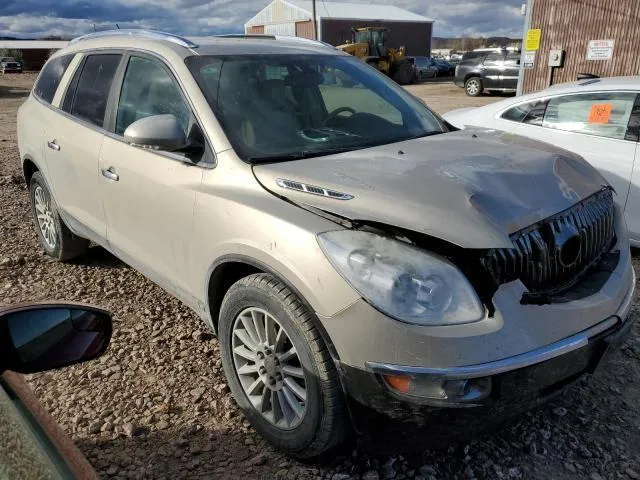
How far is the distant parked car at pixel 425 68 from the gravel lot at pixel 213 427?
117ft

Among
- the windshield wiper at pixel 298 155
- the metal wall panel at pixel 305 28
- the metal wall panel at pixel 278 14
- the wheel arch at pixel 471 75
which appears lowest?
the wheel arch at pixel 471 75

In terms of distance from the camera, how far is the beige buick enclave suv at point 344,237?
1937 mm

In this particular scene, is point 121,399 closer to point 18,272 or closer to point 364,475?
point 364,475

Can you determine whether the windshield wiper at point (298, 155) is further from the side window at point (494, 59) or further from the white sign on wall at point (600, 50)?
the side window at point (494, 59)

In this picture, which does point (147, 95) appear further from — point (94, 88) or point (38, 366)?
point (38, 366)

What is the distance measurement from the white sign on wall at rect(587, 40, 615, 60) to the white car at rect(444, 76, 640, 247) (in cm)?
1217

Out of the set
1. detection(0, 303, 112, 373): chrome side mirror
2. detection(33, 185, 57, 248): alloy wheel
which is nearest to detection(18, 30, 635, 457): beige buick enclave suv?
detection(0, 303, 112, 373): chrome side mirror

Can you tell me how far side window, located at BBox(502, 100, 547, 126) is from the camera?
17.0ft

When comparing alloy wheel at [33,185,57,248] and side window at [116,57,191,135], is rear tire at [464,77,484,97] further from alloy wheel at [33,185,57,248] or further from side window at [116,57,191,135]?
side window at [116,57,191,135]

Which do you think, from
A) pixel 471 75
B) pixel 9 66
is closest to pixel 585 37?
pixel 471 75

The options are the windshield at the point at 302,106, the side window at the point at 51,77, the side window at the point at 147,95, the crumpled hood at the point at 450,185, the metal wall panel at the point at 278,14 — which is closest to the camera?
the crumpled hood at the point at 450,185

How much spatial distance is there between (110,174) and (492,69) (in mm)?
21047

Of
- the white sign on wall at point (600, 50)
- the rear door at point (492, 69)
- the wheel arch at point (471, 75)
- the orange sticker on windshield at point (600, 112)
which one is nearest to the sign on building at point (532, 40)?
the white sign on wall at point (600, 50)

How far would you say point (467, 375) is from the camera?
6.13 feet
